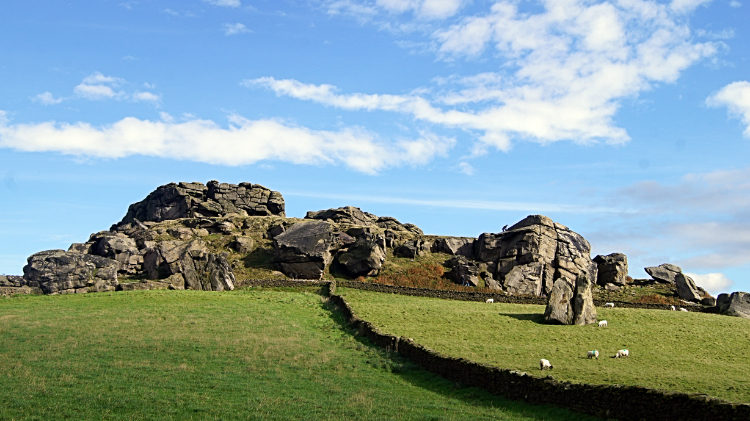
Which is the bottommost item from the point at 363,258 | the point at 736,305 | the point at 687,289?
the point at 736,305

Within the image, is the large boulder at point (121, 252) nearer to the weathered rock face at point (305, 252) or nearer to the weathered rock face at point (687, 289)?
A: the weathered rock face at point (305, 252)

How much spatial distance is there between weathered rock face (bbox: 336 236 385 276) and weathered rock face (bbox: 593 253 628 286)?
30.9 meters

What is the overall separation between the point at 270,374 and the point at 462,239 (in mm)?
66834

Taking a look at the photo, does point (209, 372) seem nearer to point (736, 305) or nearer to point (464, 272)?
point (464, 272)

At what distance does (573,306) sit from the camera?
160 feet

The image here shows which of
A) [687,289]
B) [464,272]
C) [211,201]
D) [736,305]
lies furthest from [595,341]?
[211,201]

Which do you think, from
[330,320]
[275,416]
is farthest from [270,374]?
[330,320]

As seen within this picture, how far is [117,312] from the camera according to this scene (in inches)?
2005

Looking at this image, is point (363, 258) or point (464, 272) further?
Answer: point (363, 258)

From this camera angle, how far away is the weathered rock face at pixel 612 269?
3339 inches

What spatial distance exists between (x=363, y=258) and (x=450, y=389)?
54.4m

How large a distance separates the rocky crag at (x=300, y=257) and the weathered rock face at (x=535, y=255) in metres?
0.15

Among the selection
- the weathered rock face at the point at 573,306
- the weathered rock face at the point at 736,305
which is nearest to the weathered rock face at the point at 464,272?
the weathered rock face at the point at 736,305

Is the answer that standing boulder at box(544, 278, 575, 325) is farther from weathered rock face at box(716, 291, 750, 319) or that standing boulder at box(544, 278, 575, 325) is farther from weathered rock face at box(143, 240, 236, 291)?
weathered rock face at box(143, 240, 236, 291)
